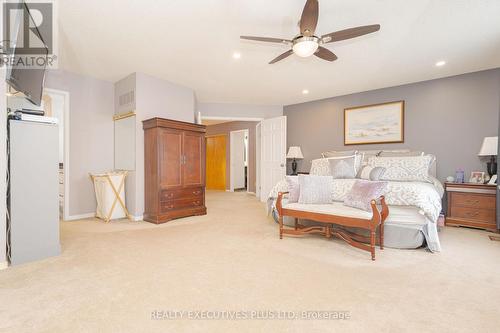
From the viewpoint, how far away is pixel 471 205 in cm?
358

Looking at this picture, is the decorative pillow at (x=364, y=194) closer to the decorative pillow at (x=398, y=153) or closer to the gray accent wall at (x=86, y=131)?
the decorative pillow at (x=398, y=153)

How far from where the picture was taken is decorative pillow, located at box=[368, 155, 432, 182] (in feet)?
12.1

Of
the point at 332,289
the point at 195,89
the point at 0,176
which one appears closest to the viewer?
the point at 332,289

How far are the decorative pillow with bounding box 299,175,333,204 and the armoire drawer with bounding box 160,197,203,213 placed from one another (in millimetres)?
1998

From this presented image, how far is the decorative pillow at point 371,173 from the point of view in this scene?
3521 millimetres

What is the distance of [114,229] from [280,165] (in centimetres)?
353

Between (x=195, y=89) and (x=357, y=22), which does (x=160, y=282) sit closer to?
(x=357, y=22)

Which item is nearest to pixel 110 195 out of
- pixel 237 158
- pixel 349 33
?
pixel 349 33

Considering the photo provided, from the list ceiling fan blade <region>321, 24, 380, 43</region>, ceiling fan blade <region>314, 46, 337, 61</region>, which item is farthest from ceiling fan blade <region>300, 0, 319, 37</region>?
ceiling fan blade <region>314, 46, 337, 61</region>

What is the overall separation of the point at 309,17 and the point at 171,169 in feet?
9.47

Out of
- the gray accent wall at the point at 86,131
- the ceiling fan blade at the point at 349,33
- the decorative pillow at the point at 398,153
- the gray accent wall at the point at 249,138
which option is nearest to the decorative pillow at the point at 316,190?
the ceiling fan blade at the point at 349,33

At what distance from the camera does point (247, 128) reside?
24.8 ft

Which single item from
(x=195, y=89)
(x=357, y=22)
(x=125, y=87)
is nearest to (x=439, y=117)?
(x=357, y=22)

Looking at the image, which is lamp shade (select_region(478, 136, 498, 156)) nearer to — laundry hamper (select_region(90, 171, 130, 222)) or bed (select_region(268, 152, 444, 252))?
bed (select_region(268, 152, 444, 252))
